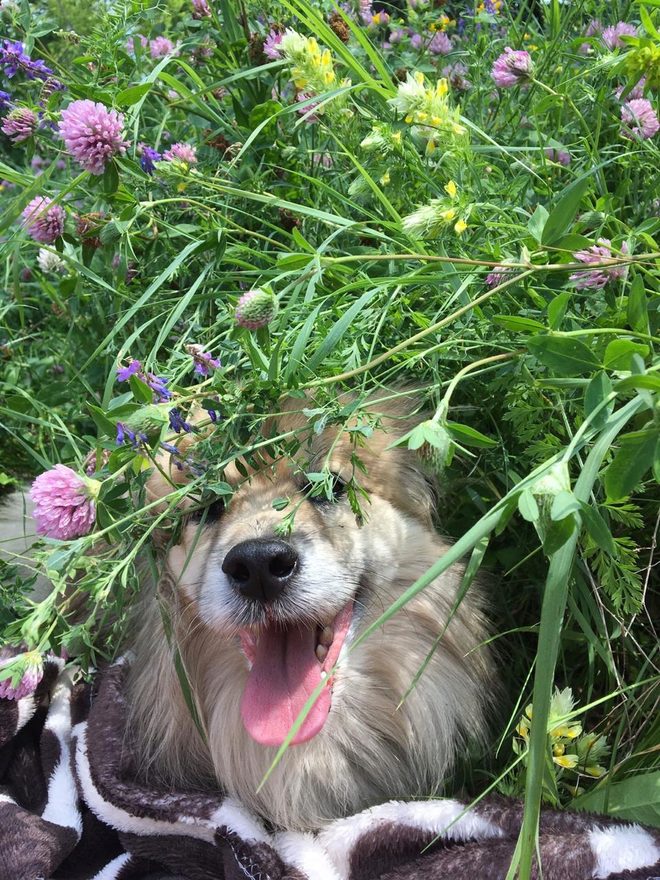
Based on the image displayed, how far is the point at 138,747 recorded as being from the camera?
2025mm

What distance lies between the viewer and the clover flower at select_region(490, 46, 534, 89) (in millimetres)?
1703

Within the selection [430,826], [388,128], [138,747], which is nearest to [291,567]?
[430,826]

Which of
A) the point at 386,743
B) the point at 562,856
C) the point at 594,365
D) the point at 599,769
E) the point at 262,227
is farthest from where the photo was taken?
the point at 262,227

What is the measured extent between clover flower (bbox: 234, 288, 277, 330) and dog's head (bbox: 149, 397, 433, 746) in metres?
0.42

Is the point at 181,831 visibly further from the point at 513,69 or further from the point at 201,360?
the point at 513,69

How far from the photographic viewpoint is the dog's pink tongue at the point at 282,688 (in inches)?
68.6

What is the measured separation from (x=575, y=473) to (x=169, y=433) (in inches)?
32.6

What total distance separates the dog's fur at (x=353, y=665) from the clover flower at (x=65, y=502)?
50 centimetres

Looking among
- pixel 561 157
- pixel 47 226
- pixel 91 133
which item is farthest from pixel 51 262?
pixel 561 157

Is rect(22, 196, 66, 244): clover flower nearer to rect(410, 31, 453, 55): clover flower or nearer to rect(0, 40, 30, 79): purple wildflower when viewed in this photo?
rect(0, 40, 30, 79): purple wildflower

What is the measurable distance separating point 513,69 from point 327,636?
128 centimetres

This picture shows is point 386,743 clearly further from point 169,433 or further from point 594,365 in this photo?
point 594,365

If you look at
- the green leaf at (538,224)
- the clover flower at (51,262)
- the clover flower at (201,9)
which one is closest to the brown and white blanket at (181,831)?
the green leaf at (538,224)

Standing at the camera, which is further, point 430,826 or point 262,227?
point 262,227
